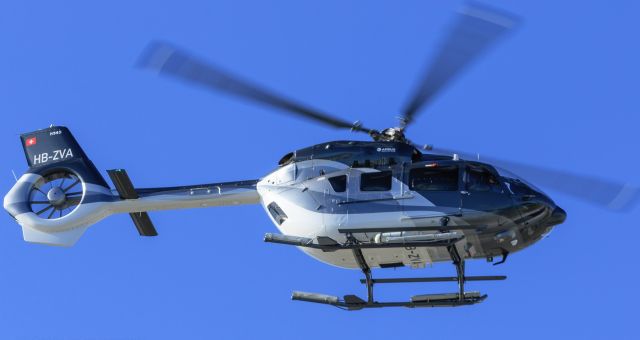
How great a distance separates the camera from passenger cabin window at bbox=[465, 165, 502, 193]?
1469 centimetres

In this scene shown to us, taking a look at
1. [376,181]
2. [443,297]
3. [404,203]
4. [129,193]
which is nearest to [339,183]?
[376,181]

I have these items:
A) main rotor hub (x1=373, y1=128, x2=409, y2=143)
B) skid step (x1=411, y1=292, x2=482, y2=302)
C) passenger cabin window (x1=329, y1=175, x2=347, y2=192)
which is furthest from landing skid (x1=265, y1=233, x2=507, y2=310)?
main rotor hub (x1=373, y1=128, x2=409, y2=143)

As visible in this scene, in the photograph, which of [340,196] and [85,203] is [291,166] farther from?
[85,203]

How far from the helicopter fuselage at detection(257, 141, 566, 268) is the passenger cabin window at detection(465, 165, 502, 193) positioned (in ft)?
0.04

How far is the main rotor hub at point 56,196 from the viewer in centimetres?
1706

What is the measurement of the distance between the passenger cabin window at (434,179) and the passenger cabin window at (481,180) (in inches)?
7.1

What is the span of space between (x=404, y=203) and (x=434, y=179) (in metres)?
0.51

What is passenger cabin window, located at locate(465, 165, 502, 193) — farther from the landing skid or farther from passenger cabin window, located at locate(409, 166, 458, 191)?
the landing skid

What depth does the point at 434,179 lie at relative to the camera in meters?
14.9

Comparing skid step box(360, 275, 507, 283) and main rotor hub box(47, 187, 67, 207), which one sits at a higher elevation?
main rotor hub box(47, 187, 67, 207)

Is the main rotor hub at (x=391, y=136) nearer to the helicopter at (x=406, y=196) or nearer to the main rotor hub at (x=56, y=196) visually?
the helicopter at (x=406, y=196)

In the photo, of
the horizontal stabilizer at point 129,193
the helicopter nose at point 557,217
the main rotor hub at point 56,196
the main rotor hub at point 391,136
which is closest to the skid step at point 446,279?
the helicopter nose at point 557,217

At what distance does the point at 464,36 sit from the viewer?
46.7 ft

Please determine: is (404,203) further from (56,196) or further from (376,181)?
(56,196)
